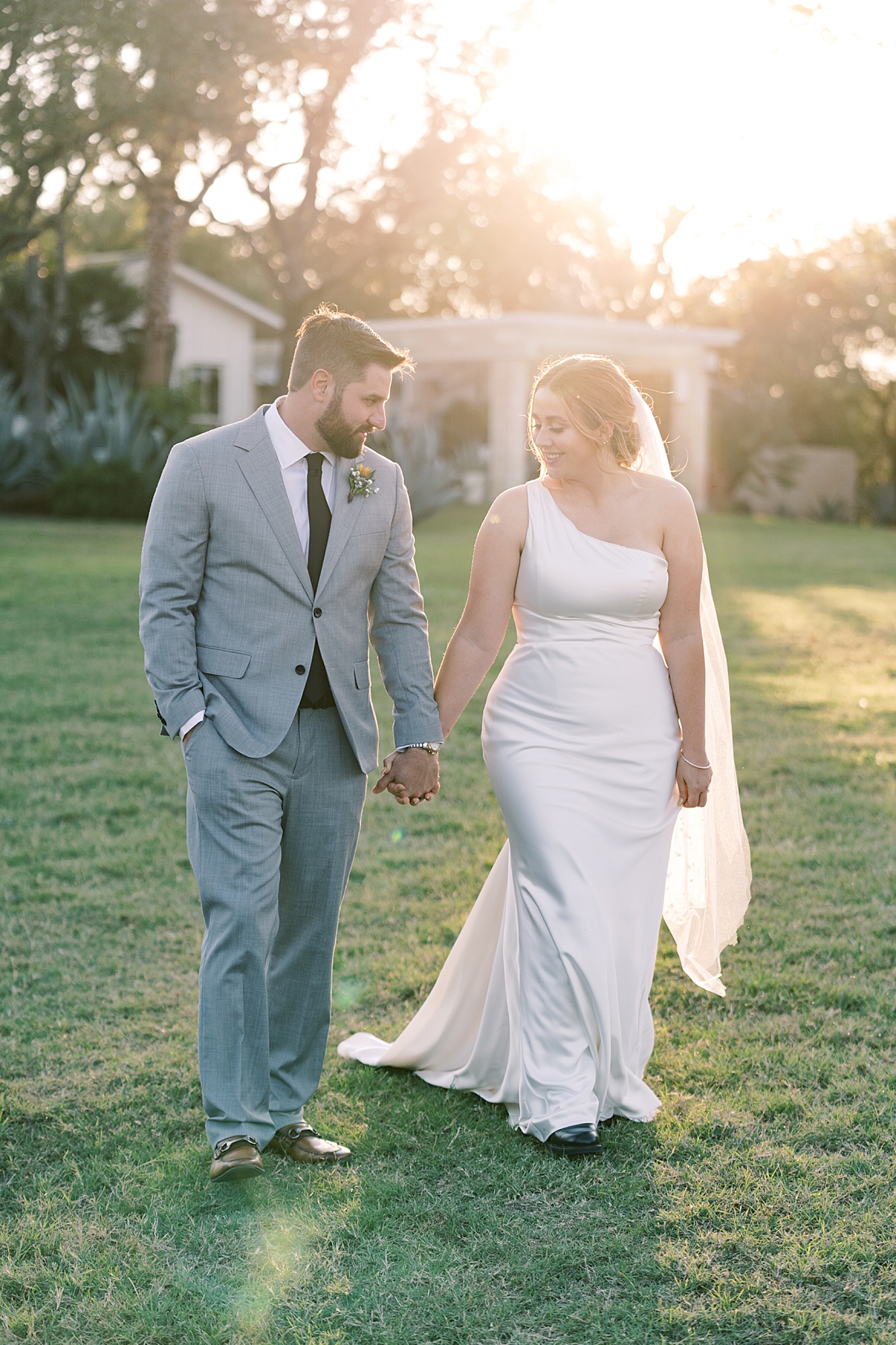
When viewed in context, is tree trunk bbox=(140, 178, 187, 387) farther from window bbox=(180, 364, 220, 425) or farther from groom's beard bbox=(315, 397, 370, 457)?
groom's beard bbox=(315, 397, 370, 457)

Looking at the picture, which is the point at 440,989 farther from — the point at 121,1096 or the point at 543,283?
the point at 543,283

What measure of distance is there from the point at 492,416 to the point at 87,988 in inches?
981

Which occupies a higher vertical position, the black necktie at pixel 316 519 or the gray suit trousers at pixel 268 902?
the black necktie at pixel 316 519

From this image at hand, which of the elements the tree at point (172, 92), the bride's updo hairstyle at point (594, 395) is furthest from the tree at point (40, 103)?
the bride's updo hairstyle at point (594, 395)

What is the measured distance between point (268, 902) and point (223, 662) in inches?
26.6

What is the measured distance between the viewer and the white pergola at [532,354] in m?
28.5

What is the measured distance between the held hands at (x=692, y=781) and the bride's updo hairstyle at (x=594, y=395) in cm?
101

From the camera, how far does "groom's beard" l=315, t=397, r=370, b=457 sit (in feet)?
12.5

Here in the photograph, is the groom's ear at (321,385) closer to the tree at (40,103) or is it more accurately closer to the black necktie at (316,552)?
the black necktie at (316,552)

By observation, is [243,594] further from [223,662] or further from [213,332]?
[213,332]

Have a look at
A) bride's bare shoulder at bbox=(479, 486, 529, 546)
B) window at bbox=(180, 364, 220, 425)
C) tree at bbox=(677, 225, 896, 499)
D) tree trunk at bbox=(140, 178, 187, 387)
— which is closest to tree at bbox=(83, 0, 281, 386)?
tree trunk at bbox=(140, 178, 187, 387)

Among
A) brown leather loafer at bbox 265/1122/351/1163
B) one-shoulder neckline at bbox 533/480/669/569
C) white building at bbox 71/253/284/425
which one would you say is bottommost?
brown leather loafer at bbox 265/1122/351/1163

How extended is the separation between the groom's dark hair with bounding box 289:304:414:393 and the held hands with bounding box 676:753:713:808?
158 centimetres

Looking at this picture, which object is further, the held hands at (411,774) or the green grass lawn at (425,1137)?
the held hands at (411,774)
